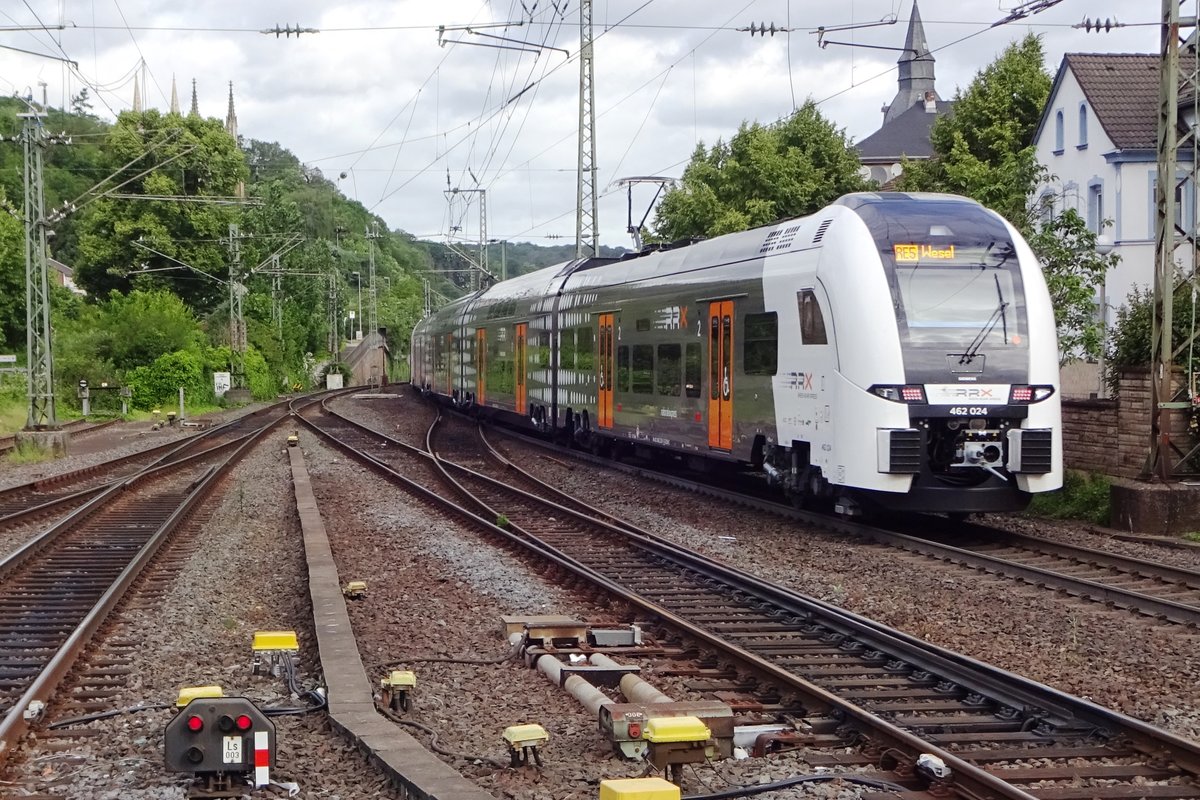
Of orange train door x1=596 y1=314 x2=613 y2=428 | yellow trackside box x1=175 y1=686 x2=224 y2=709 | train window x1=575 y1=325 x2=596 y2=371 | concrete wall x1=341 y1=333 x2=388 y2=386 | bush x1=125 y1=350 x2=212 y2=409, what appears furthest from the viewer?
concrete wall x1=341 y1=333 x2=388 y2=386

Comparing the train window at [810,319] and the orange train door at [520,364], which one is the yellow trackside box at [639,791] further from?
the orange train door at [520,364]

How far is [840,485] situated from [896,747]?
309 inches

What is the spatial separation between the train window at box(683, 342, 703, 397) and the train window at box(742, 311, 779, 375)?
166cm

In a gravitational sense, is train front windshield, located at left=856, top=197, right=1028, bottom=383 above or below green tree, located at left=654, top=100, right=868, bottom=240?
below

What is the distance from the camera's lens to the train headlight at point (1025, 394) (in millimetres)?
13590

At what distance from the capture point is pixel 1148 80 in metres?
40.5

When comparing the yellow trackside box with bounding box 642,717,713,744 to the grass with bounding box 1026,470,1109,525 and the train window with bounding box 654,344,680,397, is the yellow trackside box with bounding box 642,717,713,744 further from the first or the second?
the train window with bounding box 654,344,680,397

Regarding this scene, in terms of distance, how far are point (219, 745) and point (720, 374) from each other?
11962 millimetres

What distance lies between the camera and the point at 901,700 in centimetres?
757

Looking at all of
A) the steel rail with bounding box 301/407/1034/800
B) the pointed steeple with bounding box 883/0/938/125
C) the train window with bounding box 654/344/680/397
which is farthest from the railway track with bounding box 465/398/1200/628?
the pointed steeple with bounding box 883/0/938/125

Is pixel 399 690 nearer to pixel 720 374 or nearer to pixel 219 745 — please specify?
pixel 219 745

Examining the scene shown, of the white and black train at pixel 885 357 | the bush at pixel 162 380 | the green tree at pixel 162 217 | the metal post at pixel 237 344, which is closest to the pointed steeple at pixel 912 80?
the green tree at pixel 162 217

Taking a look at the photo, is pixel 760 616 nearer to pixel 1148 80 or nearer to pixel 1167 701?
pixel 1167 701

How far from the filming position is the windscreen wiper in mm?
13531
